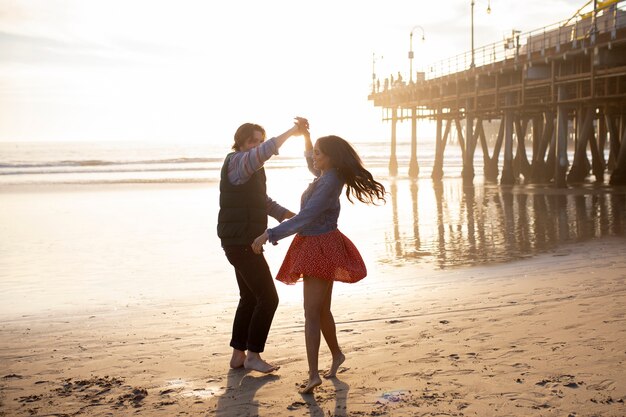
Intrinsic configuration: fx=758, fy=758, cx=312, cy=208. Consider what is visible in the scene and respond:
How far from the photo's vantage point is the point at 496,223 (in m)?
15.3

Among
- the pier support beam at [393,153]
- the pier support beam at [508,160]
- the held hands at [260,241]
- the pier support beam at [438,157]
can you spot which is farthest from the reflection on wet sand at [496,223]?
the pier support beam at [393,153]

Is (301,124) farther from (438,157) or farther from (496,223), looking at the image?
(438,157)

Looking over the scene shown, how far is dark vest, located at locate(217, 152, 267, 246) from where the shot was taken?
16.6ft

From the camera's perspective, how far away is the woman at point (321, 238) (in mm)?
4602

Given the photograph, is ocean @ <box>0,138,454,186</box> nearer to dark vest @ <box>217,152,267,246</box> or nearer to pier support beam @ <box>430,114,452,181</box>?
pier support beam @ <box>430,114,452,181</box>

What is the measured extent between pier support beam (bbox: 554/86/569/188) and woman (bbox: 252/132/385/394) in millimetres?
21882

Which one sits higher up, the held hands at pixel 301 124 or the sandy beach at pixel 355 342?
the held hands at pixel 301 124

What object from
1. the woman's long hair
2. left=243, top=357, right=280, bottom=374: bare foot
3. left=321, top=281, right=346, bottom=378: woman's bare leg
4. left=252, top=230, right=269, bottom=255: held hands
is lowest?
left=243, top=357, right=280, bottom=374: bare foot

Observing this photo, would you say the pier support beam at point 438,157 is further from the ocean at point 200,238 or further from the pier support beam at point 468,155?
the ocean at point 200,238

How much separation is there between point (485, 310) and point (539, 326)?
2.80 ft

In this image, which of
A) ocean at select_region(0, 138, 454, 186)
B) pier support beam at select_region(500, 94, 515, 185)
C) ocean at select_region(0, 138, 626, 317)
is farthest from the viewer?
ocean at select_region(0, 138, 454, 186)

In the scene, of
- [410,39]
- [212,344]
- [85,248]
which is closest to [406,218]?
[85,248]

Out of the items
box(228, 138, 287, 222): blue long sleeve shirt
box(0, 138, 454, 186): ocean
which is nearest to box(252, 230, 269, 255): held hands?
box(228, 138, 287, 222): blue long sleeve shirt

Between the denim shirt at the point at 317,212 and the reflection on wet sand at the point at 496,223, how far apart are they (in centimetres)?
568
